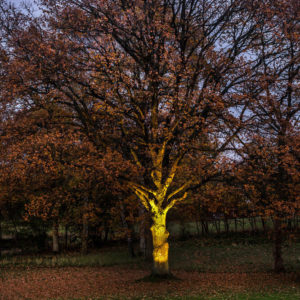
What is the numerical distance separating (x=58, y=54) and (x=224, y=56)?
802 centimetres

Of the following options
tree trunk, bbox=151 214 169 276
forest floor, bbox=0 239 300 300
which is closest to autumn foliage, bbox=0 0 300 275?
tree trunk, bbox=151 214 169 276

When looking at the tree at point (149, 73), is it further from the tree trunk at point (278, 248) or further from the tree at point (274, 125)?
the tree trunk at point (278, 248)

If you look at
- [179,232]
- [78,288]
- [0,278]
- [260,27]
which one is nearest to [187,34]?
[260,27]

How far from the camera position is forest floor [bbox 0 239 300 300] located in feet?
45.6

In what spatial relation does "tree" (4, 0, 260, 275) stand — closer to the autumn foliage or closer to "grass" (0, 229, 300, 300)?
the autumn foliage

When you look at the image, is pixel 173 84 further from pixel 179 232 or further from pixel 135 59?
pixel 179 232

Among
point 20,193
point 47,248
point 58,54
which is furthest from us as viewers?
point 47,248

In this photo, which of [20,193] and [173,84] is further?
[20,193]

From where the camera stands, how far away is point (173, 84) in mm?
15750

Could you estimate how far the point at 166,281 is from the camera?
16.3 m

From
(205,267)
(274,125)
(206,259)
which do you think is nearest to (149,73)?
(274,125)

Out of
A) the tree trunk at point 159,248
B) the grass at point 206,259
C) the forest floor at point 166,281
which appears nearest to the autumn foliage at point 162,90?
the tree trunk at point 159,248

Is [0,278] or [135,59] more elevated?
[135,59]

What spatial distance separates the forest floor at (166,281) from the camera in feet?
45.6
